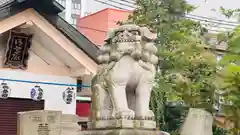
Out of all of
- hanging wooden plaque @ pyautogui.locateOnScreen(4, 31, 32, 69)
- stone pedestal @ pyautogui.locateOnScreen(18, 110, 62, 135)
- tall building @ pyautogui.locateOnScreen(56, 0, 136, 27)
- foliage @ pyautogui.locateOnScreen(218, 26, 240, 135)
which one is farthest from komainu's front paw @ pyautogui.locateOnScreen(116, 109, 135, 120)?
tall building @ pyautogui.locateOnScreen(56, 0, 136, 27)

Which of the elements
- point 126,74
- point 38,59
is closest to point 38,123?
point 126,74

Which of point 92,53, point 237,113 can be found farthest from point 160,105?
point 237,113

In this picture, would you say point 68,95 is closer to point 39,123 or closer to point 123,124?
point 39,123

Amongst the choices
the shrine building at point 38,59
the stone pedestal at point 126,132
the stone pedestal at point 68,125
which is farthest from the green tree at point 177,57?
the stone pedestal at point 126,132

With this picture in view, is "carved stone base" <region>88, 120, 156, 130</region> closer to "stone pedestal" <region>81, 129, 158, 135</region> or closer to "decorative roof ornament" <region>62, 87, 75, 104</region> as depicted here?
"stone pedestal" <region>81, 129, 158, 135</region>

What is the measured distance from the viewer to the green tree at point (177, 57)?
460 inches

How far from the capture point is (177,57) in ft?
40.8

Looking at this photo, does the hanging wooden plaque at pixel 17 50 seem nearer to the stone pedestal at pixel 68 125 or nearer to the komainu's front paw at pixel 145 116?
the stone pedestal at pixel 68 125

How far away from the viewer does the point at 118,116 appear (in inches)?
285

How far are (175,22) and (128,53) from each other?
21.6ft

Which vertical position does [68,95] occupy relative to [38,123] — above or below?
above

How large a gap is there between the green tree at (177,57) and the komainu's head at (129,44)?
10.8 ft

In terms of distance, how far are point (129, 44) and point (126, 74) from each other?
1.60ft

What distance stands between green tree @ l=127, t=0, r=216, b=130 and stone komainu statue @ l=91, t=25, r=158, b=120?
127 inches
